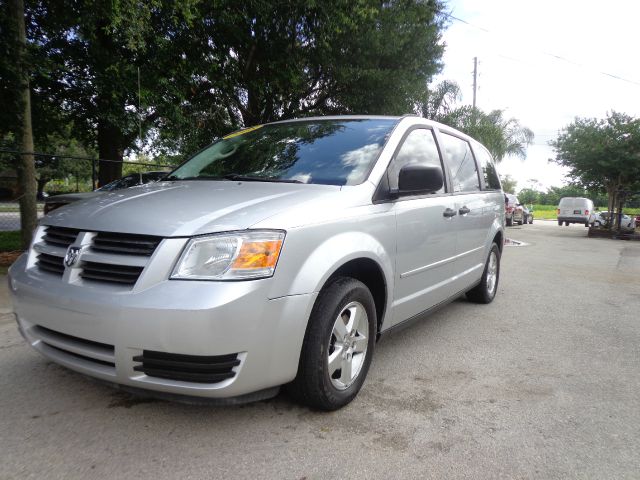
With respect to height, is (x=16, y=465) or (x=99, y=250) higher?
(x=99, y=250)

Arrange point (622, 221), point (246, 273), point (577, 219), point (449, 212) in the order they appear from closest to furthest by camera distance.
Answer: point (246, 273)
point (449, 212)
point (622, 221)
point (577, 219)

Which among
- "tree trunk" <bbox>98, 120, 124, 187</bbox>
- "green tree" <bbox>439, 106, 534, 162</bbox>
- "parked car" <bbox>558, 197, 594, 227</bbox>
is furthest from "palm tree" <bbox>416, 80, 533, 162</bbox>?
"tree trunk" <bbox>98, 120, 124, 187</bbox>

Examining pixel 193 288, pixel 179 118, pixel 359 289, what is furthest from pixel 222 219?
pixel 179 118

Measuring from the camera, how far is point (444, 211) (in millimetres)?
3760

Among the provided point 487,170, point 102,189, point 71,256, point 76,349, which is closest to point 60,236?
point 71,256

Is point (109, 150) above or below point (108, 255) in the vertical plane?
→ above

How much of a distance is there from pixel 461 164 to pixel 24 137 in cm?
608

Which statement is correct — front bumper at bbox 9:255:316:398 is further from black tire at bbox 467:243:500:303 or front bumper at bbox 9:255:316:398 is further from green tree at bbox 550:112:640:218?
green tree at bbox 550:112:640:218

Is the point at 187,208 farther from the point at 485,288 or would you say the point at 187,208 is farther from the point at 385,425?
the point at 485,288

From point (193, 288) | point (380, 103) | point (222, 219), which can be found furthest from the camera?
point (380, 103)

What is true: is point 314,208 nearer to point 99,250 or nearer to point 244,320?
point 244,320

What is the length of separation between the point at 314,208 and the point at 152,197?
95cm

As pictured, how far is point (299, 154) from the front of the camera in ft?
11.0

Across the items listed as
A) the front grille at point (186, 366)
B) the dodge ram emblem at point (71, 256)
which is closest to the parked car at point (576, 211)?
the front grille at point (186, 366)
